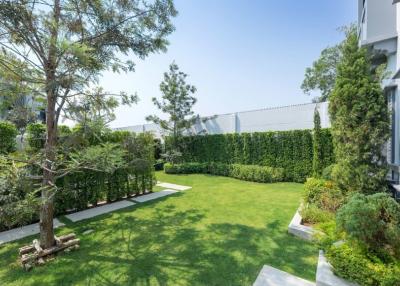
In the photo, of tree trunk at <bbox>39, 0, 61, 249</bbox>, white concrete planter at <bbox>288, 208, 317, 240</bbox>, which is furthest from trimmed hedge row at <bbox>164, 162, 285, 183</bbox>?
tree trunk at <bbox>39, 0, 61, 249</bbox>

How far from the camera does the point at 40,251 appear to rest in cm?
375

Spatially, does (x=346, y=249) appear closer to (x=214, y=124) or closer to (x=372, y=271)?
(x=372, y=271)

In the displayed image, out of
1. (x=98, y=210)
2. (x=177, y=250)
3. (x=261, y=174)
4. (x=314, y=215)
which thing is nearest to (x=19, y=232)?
(x=98, y=210)

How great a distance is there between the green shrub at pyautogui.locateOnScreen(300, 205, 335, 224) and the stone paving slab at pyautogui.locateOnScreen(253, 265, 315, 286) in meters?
1.98

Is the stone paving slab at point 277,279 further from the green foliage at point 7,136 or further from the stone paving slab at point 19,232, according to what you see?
the green foliage at point 7,136

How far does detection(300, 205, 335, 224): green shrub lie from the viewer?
4.57 m

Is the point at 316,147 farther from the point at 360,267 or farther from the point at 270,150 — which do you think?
the point at 360,267

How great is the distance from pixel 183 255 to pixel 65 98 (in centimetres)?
375

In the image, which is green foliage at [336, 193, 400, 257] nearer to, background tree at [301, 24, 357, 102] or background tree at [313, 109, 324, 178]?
background tree at [313, 109, 324, 178]

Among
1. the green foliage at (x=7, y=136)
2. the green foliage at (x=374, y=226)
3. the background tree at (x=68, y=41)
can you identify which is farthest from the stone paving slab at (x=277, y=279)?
the green foliage at (x=7, y=136)

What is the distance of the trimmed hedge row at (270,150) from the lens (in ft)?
35.0

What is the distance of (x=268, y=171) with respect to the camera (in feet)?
36.0

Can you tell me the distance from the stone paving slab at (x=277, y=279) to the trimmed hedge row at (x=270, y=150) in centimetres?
799

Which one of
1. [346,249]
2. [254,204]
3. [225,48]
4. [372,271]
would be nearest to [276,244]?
[346,249]
